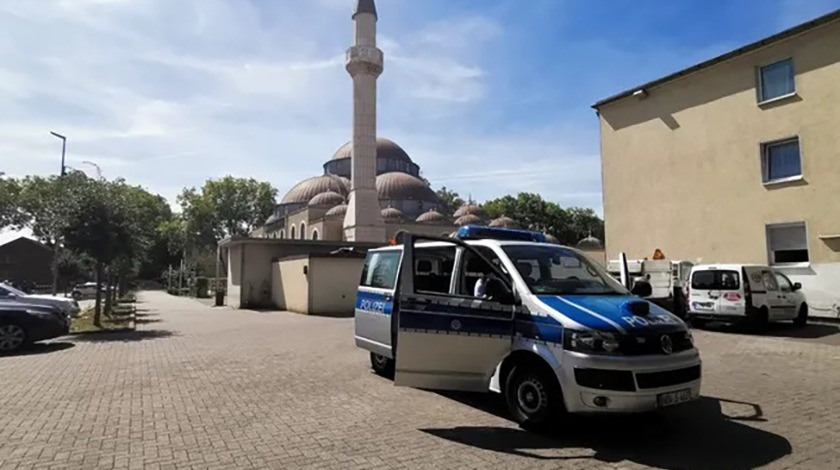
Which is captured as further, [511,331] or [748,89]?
[748,89]

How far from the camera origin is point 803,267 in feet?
59.0

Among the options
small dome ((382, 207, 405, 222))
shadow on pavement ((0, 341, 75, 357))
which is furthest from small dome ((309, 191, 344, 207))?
shadow on pavement ((0, 341, 75, 357))

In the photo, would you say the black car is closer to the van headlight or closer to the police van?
the police van

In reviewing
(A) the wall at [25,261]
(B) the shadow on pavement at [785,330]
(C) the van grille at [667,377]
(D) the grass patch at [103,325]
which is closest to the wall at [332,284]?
(D) the grass patch at [103,325]

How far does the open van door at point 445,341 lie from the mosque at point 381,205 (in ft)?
162

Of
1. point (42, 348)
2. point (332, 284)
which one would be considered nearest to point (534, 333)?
point (42, 348)

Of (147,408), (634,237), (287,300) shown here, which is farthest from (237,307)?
(147,408)

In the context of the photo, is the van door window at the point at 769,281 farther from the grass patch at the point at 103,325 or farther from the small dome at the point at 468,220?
the small dome at the point at 468,220

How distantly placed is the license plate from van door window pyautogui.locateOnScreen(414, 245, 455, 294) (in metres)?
2.50

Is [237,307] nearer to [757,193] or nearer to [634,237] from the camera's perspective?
[634,237]

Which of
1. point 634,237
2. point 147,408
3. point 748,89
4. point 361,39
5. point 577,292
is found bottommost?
point 147,408

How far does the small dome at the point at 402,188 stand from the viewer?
67.4 metres

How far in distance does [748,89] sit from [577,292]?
17993 mm

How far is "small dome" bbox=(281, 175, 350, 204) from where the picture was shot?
236ft
